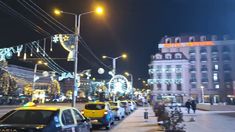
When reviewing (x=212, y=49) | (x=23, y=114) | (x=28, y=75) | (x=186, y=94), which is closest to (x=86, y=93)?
(x=28, y=75)

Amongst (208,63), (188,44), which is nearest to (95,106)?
(188,44)

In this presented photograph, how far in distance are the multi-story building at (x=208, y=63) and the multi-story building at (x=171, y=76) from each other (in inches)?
84.4

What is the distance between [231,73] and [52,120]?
95.2 metres

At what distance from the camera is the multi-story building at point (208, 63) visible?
95.3 m

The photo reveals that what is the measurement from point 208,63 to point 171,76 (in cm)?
1235

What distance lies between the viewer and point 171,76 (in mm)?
97000

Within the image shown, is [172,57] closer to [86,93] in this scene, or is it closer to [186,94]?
[186,94]

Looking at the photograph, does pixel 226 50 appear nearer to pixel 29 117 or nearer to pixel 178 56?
pixel 178 56

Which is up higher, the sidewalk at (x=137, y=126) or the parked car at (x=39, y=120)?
the parked car at (x=39, y=120)

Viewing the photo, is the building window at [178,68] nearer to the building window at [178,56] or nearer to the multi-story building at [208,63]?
the building window at [178,56]

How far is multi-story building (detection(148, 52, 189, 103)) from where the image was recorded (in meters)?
95.8

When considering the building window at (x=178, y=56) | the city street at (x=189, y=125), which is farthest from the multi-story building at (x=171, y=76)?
the city street at (x=189, y=125)

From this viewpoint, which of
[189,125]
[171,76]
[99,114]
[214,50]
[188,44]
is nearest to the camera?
[99,114]

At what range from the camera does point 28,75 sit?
91562mm
